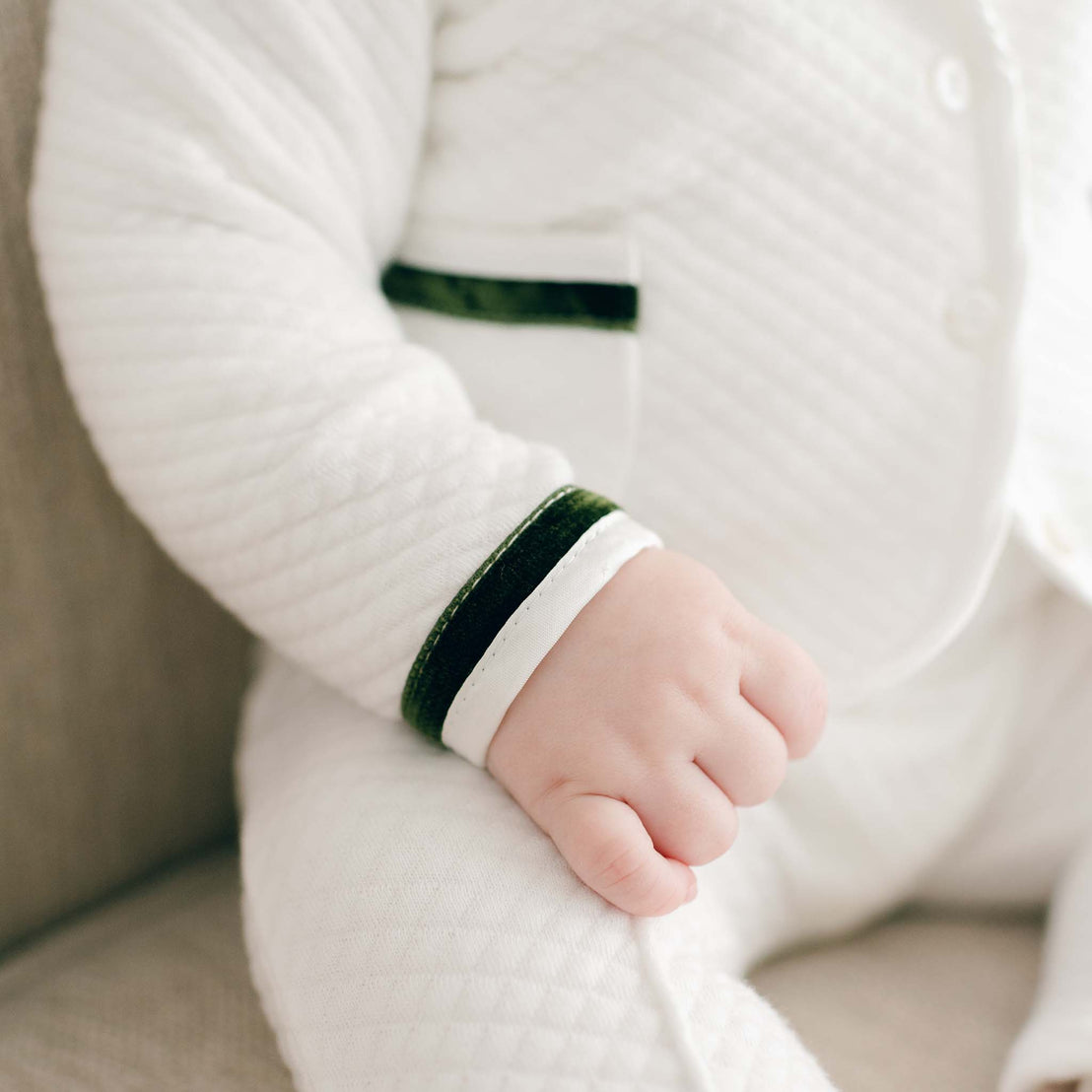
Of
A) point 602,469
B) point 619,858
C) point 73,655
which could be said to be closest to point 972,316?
point 602,469

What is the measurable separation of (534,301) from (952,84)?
0.23 metres

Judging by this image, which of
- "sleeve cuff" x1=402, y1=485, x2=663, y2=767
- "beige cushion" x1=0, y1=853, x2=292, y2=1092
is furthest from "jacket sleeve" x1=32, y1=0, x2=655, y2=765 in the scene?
"beige cushion" x1=0, y1=853, x2=292, y2=1092

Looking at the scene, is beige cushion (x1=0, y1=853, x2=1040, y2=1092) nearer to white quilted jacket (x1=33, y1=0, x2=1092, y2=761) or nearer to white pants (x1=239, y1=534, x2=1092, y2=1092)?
white pants (x1=239, y1=534, x2=1092, y2=1092)

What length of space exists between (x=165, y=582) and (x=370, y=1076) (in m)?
0.31

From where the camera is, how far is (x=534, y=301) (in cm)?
50

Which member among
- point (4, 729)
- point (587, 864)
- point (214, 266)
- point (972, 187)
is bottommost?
point (4, 729)

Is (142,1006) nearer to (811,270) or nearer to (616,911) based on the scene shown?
(616,911)

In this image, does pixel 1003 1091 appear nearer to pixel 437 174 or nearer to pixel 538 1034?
pixel 538 1034

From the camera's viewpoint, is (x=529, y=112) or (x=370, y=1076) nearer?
(x=370, y=1076)

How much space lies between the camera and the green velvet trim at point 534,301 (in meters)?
0.50

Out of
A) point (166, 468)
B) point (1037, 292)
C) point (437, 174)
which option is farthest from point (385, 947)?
point (1037, 292)

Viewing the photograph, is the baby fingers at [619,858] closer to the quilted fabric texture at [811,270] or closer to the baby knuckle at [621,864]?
the baby knuckle at [621,864]

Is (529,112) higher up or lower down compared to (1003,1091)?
higher up

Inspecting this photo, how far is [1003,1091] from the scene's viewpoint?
17.2 inches
